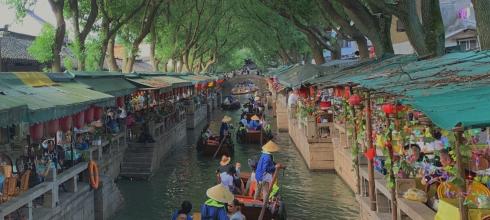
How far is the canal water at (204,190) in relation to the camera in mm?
14484

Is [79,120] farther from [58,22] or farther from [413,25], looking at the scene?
[413,25]

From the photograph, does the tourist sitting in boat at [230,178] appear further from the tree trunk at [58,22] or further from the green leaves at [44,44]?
the green leaves at [44,44]

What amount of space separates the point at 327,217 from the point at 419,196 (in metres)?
6.04

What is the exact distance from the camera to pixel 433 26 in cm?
1115

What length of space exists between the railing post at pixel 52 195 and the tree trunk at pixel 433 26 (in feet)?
28.6

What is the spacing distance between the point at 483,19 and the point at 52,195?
910 cm

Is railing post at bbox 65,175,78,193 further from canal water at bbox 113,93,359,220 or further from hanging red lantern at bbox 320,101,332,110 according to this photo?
hanging red lantern at bbox 320,101,332,110

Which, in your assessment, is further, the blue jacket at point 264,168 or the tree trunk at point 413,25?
the blue jacket at point 264,168

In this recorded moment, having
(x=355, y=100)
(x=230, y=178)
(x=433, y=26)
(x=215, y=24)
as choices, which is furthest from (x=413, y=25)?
(x=215, y=24)

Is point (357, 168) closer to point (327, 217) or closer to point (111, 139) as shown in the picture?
point (327, 217)

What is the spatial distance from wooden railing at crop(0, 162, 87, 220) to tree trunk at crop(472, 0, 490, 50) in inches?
353

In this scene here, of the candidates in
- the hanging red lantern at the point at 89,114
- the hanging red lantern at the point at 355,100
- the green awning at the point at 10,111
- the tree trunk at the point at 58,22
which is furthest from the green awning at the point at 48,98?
→ the hanging red lantern at the point at 355,100

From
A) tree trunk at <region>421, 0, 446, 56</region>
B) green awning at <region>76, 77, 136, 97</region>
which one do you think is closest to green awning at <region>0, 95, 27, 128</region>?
green awning at <region>76, 77, 136, 97</region>

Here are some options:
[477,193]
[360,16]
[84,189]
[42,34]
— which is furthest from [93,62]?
[477,193]
